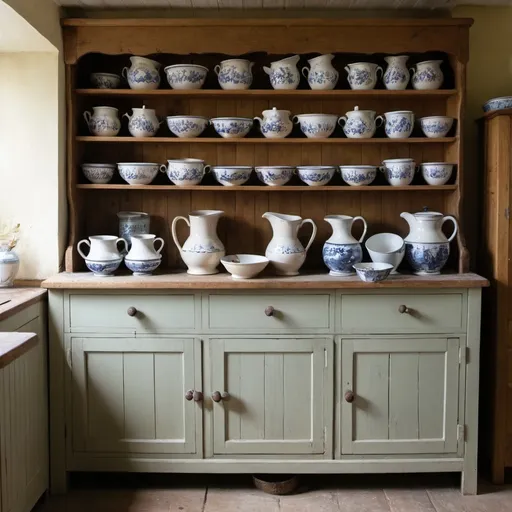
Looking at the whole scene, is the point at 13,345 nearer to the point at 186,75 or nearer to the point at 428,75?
the point at 186,75

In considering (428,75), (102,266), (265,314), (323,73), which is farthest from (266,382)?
(428,75)

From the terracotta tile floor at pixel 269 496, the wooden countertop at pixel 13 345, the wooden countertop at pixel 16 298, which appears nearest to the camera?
the wooden countertop at pixel 13 345

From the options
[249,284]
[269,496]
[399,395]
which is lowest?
[269,496]

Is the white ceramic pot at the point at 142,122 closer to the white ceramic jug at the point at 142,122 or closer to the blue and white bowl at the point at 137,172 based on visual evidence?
the white ceramic jug at the point at 142,122

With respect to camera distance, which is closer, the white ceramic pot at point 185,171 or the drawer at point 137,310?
the drawer at point 137,310

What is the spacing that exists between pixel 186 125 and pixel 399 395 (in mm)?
1425

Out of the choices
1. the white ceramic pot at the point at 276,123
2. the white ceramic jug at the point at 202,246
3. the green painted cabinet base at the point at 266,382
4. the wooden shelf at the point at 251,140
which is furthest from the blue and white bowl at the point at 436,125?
the white ceramic jug at the point at 202,246

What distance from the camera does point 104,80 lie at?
2.78 metres

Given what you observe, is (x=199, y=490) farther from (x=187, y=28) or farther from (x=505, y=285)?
(x=187, y=28)

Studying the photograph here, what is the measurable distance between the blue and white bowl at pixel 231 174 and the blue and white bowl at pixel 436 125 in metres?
0.78

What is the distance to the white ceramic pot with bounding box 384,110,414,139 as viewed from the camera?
2721mm

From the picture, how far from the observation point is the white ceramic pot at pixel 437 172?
2.72m

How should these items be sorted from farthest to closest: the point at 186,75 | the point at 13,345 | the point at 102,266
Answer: the point at 186,75 → the point at 102,266 → the point at 13,345

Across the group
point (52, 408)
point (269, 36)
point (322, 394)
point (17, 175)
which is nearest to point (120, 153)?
point (17, 175)
